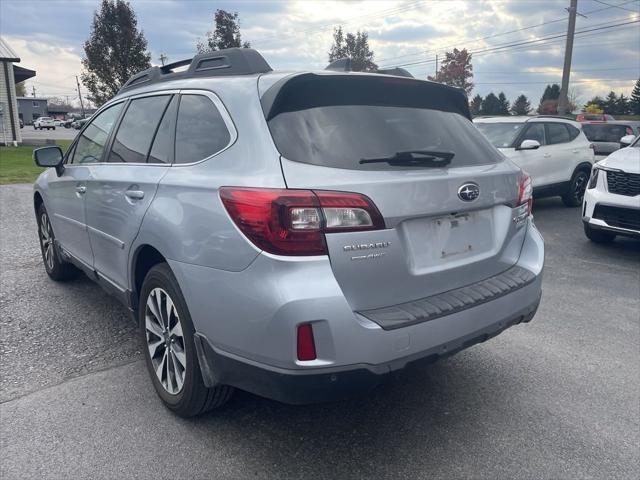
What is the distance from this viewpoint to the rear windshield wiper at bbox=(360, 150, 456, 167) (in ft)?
8.45

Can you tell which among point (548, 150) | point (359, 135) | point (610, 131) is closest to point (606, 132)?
point (610, 131)

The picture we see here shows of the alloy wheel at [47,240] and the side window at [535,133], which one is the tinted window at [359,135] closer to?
the alloy wheel at [47,240]

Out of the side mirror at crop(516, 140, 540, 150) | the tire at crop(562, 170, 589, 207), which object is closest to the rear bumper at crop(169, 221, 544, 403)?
the side mirror at crop(516, 140, 540, 150)

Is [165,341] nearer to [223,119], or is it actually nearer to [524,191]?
[223,119]

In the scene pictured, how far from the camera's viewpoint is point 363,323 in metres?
2.32

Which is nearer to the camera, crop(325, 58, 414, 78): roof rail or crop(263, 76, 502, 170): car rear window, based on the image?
crop(263, 76, 502, 170): car rear window

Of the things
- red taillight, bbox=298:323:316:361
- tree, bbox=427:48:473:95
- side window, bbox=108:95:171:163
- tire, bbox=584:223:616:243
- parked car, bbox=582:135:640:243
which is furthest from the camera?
tree, bbox=427:48:473:95

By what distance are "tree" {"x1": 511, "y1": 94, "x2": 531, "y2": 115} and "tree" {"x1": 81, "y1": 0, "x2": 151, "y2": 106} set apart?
60017 millimetres

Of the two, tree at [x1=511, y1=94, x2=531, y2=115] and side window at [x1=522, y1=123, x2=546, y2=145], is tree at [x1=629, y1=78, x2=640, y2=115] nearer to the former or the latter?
tree at [x1=511, y1=94, x2=531, y2=115]

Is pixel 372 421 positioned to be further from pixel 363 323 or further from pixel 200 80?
pixel 200 80

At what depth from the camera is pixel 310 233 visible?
2291 mm

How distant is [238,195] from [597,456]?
2.18 metres

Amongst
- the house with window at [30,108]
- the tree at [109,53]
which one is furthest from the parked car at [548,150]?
the house with window at [30,108]

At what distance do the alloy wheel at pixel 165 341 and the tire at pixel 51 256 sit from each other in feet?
8.01
